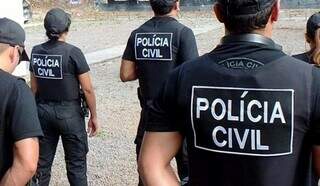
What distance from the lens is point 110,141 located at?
679 cm

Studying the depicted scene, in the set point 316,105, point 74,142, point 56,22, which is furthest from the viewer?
point 74,142

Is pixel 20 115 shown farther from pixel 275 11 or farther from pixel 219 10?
pixel 275 11

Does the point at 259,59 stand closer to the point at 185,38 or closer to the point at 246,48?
the point at 246,48

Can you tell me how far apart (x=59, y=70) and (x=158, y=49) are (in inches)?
32.9

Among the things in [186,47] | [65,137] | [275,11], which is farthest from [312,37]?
[65,137]

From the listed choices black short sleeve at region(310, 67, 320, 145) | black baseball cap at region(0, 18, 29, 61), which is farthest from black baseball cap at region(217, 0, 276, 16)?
black baseball cap at region(0, 18, 29, 61)

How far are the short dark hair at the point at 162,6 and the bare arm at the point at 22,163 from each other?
1962 mm

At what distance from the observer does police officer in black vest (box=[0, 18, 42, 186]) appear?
2.53 meters

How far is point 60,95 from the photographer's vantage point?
14.4 ft

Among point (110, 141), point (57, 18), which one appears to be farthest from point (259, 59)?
point (110, 141)

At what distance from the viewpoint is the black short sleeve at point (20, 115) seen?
2525 mm

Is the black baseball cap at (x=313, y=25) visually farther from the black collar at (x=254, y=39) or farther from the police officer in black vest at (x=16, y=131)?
the police officer in black vest at (x=16, y=131)

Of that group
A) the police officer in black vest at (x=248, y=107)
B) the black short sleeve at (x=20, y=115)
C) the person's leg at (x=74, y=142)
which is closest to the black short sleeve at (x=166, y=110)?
the police officer in black vest at (x=248, y=107)

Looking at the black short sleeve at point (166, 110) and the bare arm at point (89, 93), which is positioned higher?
the black short sleeve at point (166, 110)
